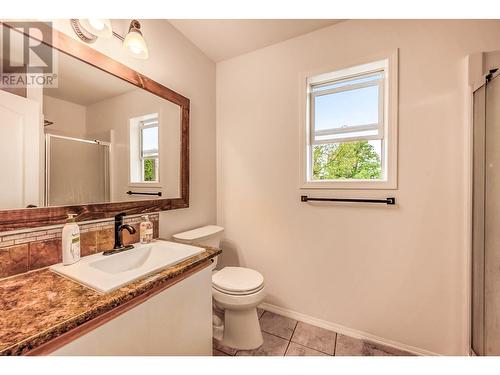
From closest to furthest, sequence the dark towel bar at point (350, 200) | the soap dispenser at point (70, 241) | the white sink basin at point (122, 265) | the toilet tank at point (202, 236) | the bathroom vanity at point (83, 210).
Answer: the bathroom vanity at point (83, 210) < the white sink basin at point (122, 265) < the soap dispenser at point (70, 241) < the dark towel bar at point (350, 200) < the toilet tank at point (202, 236)

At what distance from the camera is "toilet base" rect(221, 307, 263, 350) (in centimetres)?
148

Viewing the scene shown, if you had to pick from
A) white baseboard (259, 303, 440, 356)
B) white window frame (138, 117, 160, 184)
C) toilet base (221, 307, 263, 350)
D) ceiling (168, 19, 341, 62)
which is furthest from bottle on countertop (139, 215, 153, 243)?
ceiling (168, 19, 341, 62)

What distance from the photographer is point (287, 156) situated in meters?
1.81

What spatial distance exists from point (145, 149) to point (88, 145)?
330 millimetres

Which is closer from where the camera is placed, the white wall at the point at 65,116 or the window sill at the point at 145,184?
the white wall at the point at 65,116

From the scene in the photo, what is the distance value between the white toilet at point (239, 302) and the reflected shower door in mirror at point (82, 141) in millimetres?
584

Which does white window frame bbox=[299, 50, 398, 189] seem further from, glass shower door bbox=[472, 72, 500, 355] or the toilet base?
the toilet base

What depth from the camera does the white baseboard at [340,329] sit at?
146cm

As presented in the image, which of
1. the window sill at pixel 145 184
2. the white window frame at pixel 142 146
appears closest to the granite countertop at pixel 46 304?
the window sill at pixel 145 184

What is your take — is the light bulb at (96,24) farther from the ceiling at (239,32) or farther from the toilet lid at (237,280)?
the toilet lid at (237,280)

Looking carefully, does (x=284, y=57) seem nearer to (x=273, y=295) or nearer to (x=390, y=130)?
(x=390, y=130)

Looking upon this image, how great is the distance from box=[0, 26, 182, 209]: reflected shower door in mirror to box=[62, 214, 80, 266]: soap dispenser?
0.41ft
